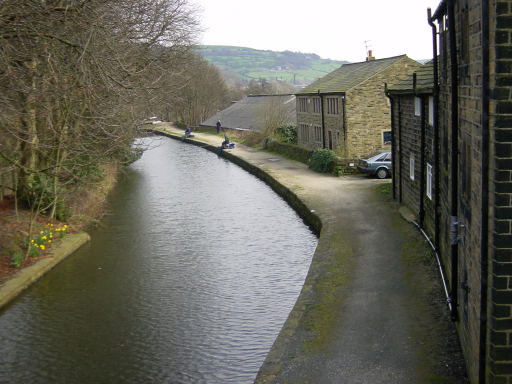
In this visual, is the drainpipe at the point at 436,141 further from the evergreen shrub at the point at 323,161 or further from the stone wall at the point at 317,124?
the stone wall at the point at 317,124

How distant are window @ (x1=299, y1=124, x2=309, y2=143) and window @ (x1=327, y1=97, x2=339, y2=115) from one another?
5.16 meters

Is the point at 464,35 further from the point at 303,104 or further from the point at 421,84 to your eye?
the point at 303,104

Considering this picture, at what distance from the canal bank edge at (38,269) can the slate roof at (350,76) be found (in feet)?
56.3

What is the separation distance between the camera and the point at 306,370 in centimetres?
841

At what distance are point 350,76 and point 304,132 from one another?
661 cm

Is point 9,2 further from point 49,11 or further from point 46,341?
point 46,341

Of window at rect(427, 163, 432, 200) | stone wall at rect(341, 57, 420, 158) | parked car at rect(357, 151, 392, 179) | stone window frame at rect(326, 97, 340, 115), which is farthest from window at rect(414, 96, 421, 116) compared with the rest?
stone window frame at rect(326, 97, 340, 115)

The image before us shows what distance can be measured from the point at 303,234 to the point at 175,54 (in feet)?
46.8

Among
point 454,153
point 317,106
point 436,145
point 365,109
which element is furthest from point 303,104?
point 454,153

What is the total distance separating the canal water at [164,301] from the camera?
1052 cm

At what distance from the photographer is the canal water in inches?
414


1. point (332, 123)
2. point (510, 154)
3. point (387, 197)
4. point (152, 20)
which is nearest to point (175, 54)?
point (152, 20)

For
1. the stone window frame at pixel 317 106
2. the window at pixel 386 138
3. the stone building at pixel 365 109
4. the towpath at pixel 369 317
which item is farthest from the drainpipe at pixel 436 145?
the stone window frame at pixel 317 106

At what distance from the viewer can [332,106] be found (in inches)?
1300
